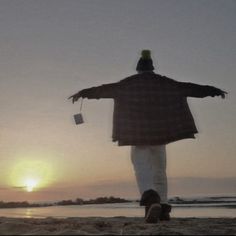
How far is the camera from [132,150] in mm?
7004

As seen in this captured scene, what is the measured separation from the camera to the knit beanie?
7422mm

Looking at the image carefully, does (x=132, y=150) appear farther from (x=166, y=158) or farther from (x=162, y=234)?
(x=162, y=234)

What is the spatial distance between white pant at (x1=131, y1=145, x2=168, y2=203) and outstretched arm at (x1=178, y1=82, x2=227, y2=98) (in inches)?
33.6

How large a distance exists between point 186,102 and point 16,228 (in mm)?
3299

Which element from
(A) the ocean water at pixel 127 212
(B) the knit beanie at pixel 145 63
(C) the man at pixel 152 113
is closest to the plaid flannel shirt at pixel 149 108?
(C) the man at pixel 152 113

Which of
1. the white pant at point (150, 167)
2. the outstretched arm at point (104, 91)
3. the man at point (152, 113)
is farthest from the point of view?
the outstretched arm at point (104, 91)

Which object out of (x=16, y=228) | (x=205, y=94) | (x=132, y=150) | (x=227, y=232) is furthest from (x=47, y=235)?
(x=205, y=94)

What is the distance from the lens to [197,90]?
24.2ft

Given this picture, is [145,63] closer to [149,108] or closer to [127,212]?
[149,108]

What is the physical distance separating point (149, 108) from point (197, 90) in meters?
0.76

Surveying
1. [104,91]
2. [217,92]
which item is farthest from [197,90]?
[104,91]

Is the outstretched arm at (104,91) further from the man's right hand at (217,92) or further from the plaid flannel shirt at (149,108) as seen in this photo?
the man's right hand at (217,92)

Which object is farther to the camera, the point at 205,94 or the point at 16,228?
the point at 205,94

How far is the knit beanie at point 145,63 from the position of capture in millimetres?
7422
